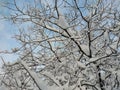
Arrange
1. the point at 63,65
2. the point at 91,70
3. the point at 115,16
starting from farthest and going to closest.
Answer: the point at 115,16
the point at 91,70
the point at 63,65

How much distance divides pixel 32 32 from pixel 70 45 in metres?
3.06

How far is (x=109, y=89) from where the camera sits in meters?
5.07

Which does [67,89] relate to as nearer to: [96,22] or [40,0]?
[96,22]

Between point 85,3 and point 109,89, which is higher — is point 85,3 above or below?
above

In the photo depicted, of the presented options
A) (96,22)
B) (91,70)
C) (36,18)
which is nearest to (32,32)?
(36,18)

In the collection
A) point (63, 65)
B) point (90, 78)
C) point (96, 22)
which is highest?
point (96, 22)

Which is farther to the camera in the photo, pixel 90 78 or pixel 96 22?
pixel 96 22

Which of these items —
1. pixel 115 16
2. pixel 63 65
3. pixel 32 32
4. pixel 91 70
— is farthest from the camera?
pixel 32 32

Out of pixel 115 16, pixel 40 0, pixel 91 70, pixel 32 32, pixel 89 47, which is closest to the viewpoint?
pixel 91 70

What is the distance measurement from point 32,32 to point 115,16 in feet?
11.0

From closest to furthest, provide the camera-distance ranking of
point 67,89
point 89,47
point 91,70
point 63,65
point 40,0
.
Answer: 1. point 67,89
2. point 63,65
3. point 91,70
4. point 89,47
5. point 40,0

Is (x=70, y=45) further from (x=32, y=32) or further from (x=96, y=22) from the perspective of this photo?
(x=32, y=32)

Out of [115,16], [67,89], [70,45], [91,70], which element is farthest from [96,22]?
[67,89]

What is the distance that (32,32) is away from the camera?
8.38m
